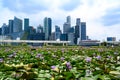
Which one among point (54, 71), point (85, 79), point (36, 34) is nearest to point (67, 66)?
point (54, 71)

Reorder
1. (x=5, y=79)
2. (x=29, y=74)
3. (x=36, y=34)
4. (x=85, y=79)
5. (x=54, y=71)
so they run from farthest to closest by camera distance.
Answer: (x=36, y=34) → (x=54, y=71) → (x=5, y=79) → (x=29, y=74) → (x=85, y=79)

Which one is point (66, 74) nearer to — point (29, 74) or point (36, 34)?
point (29, 74)

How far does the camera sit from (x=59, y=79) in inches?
97.9

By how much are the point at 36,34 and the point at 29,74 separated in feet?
432

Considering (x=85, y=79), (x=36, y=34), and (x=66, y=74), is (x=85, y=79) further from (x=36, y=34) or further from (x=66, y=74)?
(x=36, y=34)

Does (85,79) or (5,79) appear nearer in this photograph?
(85,79)

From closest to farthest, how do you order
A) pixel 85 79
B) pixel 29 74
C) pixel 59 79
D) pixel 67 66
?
pixel 85 79, pixel 59 79, pixel 29 74, pixel 67 66

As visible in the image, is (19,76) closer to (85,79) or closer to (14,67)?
(14,67)

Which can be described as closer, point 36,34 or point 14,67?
point 14,67

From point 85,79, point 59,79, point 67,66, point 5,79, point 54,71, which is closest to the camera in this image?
point 85,79

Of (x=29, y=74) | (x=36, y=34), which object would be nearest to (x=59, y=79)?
(x=29, y=74)

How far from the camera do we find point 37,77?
2.75 m

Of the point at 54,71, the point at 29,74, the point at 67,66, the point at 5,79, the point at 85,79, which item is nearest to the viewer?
the point at 85,79

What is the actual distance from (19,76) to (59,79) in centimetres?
44
